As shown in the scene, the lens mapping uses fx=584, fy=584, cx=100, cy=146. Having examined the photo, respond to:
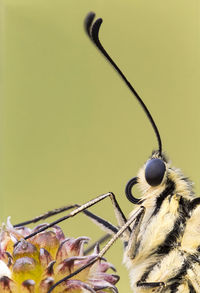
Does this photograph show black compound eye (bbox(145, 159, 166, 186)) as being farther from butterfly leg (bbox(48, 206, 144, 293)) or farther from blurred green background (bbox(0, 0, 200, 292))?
blurred green background (bbox(0, 0, 200, 292))

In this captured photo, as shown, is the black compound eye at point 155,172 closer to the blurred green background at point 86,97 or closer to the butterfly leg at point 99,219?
the butterfly leg at point 99,219

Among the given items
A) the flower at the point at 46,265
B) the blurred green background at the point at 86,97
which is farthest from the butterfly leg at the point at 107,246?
the blurred green background at the point at 86,97

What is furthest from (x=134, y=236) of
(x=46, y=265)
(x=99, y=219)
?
(x=46, y=265)

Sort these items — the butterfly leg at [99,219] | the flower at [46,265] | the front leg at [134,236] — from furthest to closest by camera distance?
the front leg at [134,236] < the butterfly leg at [99,219] < the flower at [46,265]

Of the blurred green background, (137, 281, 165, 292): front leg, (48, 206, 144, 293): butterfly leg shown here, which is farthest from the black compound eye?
the blurred green background

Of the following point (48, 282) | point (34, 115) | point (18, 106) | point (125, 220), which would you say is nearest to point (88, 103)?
point (34, 115)

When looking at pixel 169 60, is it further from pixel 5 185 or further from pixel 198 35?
pixel 5 185
